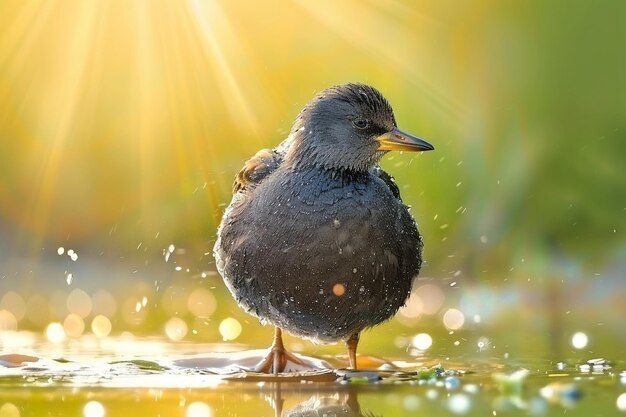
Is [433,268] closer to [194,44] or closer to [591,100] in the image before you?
[591,100]

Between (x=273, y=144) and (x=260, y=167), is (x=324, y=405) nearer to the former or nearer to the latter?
(x=260, y=167)

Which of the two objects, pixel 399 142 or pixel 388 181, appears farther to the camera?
pixel 388 181

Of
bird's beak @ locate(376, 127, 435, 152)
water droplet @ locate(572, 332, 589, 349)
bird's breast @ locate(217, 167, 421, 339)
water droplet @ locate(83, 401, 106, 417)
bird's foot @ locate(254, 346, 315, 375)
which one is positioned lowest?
water droplet @ locate(83, 401, 106, 417)

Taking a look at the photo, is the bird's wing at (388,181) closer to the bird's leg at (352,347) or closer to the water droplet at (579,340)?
the bird's leg at (352,347)

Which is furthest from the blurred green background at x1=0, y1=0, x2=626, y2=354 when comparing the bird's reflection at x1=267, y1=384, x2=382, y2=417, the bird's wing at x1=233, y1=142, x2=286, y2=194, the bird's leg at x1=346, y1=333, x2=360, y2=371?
the bird's reflection at x1=267, y1=384, x2=382, y2=417

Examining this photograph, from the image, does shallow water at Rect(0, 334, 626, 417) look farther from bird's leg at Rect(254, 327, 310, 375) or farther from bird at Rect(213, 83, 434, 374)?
bird at Rect(213, 83, 434, 374)

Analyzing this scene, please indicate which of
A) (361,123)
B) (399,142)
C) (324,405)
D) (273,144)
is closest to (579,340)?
(399,142)

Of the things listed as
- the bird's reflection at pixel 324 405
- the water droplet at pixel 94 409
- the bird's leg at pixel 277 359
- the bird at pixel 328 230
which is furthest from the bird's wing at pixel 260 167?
the water droplet at pixel 94 409
